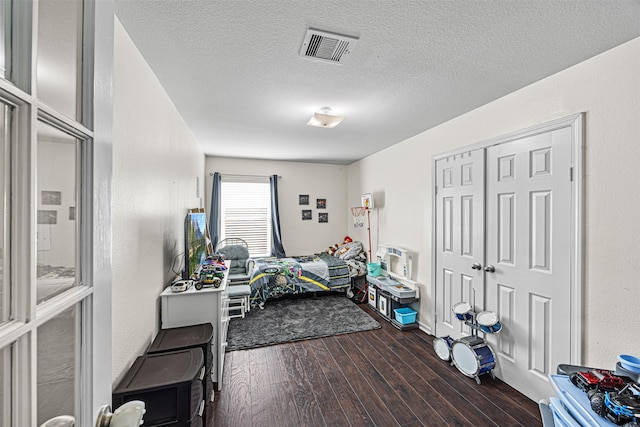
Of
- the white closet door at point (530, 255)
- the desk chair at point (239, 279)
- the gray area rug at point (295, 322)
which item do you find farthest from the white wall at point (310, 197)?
the white closet door at point (530, 255)

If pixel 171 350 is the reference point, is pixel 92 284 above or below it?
above

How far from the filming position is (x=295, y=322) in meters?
3.49

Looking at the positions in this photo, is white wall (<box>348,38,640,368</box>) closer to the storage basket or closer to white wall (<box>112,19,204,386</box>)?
the storage basket

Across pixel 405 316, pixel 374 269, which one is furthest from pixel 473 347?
pixel 374 269

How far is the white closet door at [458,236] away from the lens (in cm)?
256

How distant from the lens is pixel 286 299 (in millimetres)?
4406

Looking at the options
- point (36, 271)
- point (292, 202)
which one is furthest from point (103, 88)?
point (292, 202)

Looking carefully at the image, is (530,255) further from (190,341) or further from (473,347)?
(190,341)

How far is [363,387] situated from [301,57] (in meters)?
2.57

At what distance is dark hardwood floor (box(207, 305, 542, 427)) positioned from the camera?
190 centimetres

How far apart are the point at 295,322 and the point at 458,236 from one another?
225 centimetres

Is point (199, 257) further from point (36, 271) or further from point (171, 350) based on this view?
point (36, 271)

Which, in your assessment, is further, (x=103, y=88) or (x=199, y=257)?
(x=199, y=257)

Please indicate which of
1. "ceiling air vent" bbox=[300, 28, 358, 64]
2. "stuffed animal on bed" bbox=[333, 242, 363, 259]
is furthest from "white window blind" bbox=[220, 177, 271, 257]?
"ceiling air vent" bbox=[300, 28, 358, 64]
